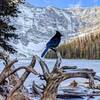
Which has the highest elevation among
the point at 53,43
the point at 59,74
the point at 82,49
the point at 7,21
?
the point at 82,49

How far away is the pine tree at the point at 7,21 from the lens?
50.0 ft

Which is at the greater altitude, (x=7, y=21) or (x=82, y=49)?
(x=82, y=49)

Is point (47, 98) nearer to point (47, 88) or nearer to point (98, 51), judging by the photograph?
point (47, 88)

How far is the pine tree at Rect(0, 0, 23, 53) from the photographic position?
1523 cm

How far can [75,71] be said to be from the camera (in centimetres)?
1257

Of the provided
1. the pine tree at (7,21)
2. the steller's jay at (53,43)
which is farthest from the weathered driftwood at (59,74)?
the pine tree at (7,21)

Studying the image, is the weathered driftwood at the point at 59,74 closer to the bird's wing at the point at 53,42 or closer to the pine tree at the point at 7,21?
the bird's wing at the point at 53,42

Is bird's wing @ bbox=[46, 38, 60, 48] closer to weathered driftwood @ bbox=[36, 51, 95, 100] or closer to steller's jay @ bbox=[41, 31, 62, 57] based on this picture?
steller's jay @ bbox=[41, 31, 62, 57]

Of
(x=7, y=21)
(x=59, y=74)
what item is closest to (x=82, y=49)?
(x=7, y=21)

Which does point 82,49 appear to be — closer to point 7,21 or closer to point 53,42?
point 7,21

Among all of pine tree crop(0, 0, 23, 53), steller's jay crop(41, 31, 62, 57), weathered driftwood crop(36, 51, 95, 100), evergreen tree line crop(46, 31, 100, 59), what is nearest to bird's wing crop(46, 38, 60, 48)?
steller's jay crop(41, 31, 62, 57)

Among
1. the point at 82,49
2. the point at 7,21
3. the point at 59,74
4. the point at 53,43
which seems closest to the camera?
the point at 53,43

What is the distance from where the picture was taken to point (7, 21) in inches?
634

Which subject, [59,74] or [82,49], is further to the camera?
[82,49]
